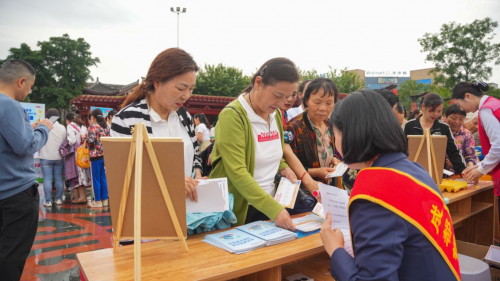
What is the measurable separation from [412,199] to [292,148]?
1530 mm

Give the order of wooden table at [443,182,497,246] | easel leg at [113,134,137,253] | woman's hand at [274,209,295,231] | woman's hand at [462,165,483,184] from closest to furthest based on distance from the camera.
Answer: easel leg at [113,134,137,253], woman's hand at [274,209,295,231], woman's hand at [462,165,483,184], wooden table at [443,182,497,246]

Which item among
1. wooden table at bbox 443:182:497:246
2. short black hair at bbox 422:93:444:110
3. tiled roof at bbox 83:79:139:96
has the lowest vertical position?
wooden table at bbox 443:182:497:246

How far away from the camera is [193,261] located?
136cm

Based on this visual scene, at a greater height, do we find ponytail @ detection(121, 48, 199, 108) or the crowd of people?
ponytail @ detection(121, 48, 199, 108)

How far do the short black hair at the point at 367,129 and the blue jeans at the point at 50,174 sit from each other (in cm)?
688

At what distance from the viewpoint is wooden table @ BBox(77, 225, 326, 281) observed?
124cm

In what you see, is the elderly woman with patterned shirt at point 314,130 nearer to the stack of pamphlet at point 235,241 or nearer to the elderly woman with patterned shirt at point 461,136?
the stack of pamphlet at point 235,241

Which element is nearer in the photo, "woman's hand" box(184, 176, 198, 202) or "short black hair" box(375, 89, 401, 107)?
"woman's hand" box(184, 176, 198, 202)

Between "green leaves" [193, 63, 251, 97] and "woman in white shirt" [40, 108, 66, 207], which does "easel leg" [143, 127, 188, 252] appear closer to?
"woman in white shirt" [40, 108, 66, 207]

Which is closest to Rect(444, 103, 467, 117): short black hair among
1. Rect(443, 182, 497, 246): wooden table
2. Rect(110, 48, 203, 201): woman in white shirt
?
Rect(443, 182, 497, 246): wooden table

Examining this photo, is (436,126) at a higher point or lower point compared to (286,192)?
higher

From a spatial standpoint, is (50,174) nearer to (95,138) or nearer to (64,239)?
(95,138)

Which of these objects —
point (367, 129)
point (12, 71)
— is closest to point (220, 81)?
point (12, 71)

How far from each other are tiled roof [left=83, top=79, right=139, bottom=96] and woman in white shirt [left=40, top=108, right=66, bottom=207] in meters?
19.5
